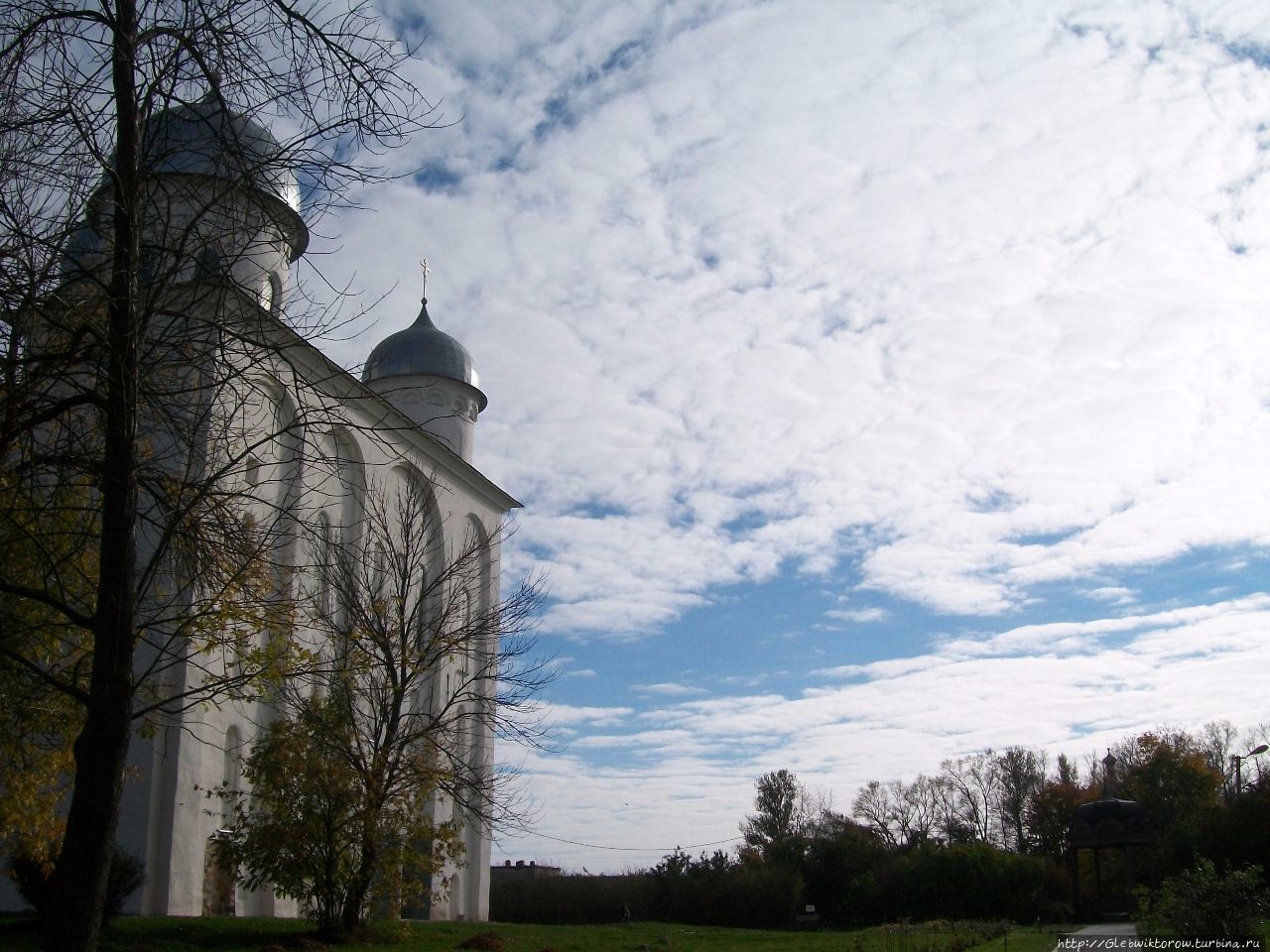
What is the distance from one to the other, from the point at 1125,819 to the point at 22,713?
25666 mm

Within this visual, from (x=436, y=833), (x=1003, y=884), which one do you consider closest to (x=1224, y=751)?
(x=1003, y=884)

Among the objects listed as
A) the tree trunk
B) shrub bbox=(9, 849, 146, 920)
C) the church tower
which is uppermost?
the church tower

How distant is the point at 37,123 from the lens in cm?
543

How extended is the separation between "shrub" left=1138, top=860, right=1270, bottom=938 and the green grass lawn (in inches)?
110

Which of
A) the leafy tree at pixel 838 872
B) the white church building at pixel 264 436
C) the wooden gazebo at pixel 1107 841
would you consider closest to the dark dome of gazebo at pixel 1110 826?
the wooden gazebo at pixel 1107 841

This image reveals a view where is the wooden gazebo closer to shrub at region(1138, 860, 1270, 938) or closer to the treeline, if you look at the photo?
the treeline

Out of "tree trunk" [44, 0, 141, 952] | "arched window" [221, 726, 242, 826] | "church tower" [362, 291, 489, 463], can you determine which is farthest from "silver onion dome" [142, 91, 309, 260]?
"church tower" [362, 291, 489, 463]

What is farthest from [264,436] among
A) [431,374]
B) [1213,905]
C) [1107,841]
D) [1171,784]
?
[1171,784]

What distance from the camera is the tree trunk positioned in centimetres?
485

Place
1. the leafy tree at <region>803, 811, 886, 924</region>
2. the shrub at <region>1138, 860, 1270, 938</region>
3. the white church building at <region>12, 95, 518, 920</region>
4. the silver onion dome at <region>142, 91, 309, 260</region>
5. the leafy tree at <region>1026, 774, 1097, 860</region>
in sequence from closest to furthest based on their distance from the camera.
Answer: the silver onion dome at <region>142, 91, 309, 260</region>
the white church building at <region>12, 95, 518, 920</region>
the shrub at <region>1138, 860, 1270, 938</region>
the leafy tree at <region>803, 811, 886, 924</region>
the leafy tree at <region>1026, 774, 1097, 860</region>

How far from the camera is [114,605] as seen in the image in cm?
517

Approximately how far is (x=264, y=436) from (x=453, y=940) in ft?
28.1

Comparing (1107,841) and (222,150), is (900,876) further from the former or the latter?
(222,150)

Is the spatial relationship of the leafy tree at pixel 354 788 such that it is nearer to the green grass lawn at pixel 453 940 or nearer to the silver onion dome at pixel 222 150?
the green grass lawn at pixel 453 940
